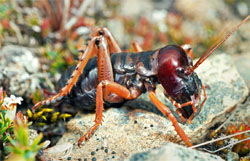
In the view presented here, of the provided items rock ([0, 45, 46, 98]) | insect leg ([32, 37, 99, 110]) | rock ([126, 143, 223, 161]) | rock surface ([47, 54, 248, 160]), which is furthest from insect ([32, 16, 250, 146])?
rock ([0, 45, 46, 98])

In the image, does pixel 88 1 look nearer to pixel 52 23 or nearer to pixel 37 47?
pixel 52 23

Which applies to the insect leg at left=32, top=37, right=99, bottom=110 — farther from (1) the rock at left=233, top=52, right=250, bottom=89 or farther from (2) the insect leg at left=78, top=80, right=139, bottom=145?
(1) the rock at left=233, top=52, right=250, bottom=89

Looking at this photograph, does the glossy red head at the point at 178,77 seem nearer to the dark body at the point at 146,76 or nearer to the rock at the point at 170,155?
the dark body at the point at 146,76

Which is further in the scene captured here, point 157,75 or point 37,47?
point 37,47

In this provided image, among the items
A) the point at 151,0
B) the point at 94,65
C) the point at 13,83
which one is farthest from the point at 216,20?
the point at 13,83

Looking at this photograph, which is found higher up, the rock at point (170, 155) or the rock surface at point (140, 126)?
the rock surface at point (140, 126)

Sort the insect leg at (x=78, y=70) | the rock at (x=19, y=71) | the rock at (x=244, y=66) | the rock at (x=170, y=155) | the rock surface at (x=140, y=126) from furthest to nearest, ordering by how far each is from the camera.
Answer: the rock at (x=244, y=66)
the rock at (x=19, y=71)
the insect leg at (x=78, y=70)
the rock surface at (x=140, y=126)
the rock at (x=170, y=155)

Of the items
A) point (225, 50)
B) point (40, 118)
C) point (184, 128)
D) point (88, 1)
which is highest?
point (88, 1)

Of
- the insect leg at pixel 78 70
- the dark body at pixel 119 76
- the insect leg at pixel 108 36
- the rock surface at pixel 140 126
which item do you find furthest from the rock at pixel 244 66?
the insect leg at pixel 78 70
